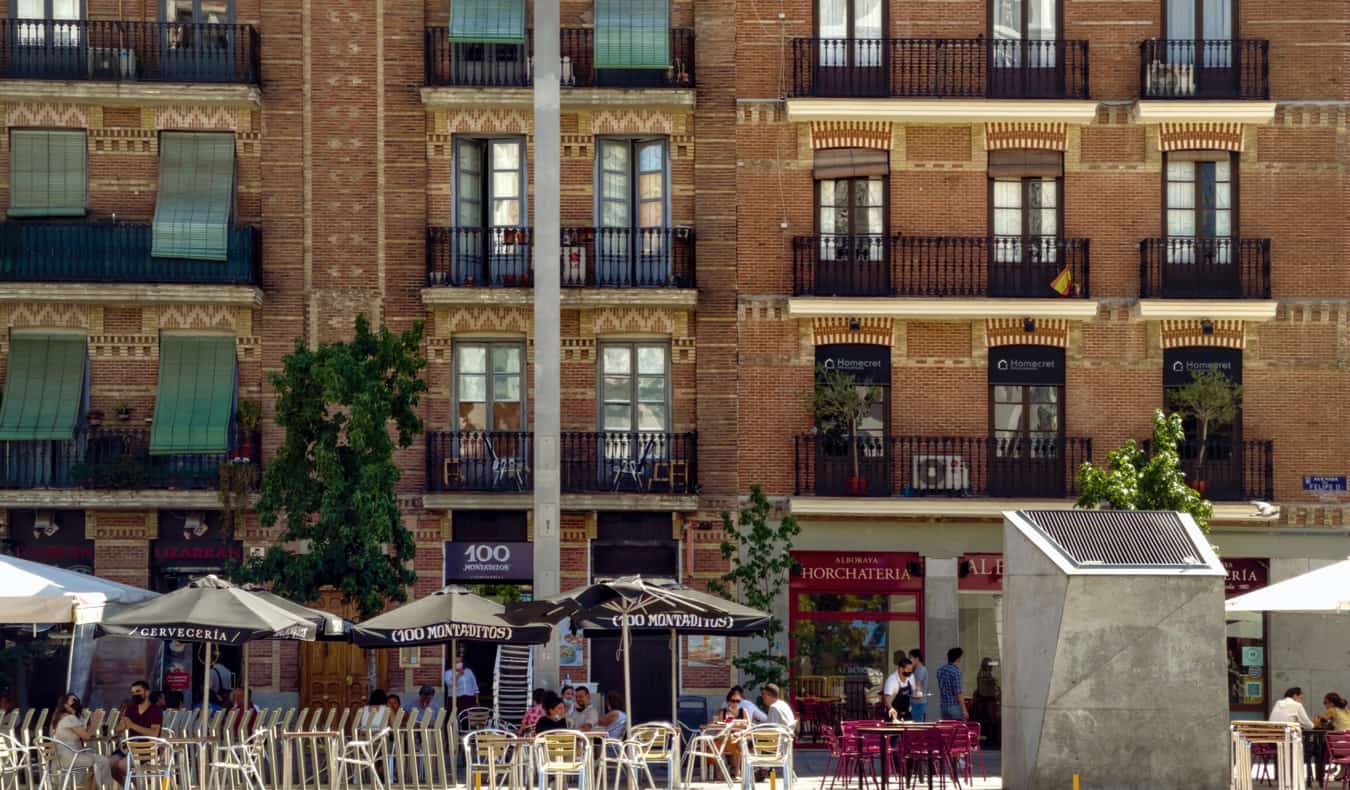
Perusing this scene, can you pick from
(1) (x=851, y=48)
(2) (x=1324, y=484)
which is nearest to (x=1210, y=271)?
(2) (x=1324, y=484)

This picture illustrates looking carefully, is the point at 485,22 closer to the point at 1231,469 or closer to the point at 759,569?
the point at 759,569

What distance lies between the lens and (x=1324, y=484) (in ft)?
117

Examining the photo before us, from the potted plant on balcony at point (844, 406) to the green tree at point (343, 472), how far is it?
693 centimetres

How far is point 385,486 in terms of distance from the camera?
31297mm

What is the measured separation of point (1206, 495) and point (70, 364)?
18435 millimetres

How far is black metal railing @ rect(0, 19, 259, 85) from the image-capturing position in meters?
35.3

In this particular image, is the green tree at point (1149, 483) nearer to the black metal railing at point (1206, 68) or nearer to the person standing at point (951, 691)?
the person standing at point (951, 691)

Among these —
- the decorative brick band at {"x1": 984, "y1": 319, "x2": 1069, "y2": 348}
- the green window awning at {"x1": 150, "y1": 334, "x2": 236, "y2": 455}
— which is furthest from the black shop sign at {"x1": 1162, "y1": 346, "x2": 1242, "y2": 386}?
the green window awning at {"x1": 150, "y1": 334, "x2": 236, "y2": 455}

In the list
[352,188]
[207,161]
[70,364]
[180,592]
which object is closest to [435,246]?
[352,188]

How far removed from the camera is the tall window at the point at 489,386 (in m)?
35.7

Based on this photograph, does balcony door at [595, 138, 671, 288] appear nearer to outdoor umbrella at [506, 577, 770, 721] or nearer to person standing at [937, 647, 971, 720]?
person standing at [937, 647, 971, 720]

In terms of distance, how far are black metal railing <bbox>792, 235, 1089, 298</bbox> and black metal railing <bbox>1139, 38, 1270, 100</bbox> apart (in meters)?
2.93

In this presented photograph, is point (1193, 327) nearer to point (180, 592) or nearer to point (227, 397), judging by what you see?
point (227, 397)

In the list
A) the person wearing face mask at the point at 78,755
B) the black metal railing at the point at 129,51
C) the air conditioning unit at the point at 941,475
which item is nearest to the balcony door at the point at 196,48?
the black metal railing at the point at 129,51
